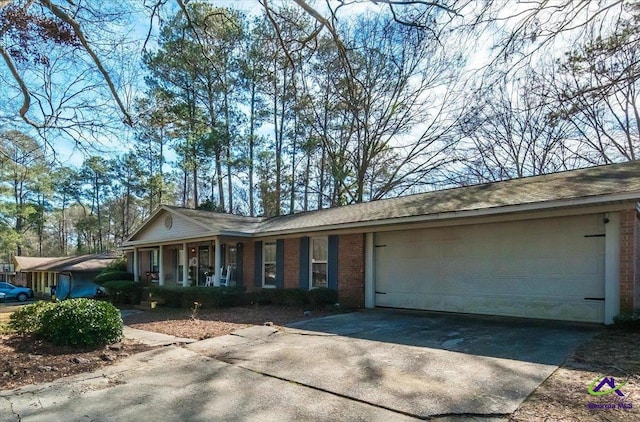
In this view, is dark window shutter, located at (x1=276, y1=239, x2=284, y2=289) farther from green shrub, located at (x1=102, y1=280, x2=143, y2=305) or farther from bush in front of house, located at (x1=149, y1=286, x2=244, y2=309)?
green shrub, located at (x1=102, y1=280, x2=143, y2=305)

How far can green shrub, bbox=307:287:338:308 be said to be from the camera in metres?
12.4

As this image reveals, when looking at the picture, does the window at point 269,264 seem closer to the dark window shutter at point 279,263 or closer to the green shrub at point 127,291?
the dark window shutter at point 279,263

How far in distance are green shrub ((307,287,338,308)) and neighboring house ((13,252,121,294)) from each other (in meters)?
21.2

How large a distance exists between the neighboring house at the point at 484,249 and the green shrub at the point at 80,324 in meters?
6.53

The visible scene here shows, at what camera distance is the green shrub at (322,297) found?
12.4 meters

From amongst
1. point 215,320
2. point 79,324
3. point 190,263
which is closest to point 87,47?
point 79,324

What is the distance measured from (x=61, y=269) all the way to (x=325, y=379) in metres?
27.9

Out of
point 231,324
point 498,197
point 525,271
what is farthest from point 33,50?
point 525,271

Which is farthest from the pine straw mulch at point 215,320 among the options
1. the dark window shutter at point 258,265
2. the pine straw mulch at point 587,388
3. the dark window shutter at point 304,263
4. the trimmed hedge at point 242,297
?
the pine straw mulch at point 587,388

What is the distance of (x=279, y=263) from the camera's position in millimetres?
14820

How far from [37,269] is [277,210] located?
58.9 ft

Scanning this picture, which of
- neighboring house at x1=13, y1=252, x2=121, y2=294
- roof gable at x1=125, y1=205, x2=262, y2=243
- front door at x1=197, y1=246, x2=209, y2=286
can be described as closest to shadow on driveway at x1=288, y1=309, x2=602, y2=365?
roof gable at x1=125, y1=205, x2=262, y2=243

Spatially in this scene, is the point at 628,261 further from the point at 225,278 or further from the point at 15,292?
the point at 15,292

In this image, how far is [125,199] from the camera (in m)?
44.2
